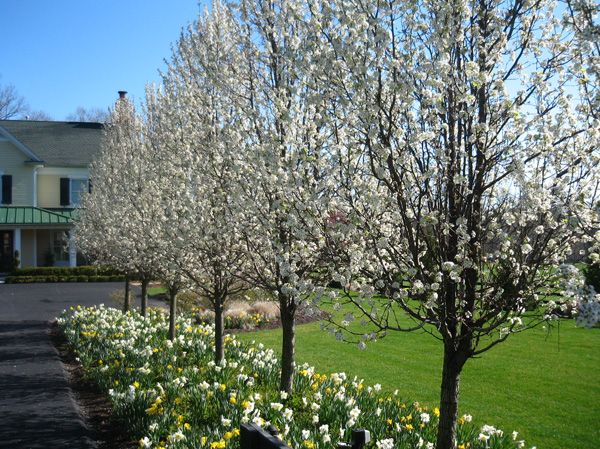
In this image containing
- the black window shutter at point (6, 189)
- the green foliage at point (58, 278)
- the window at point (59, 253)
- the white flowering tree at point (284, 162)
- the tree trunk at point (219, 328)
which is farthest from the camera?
the window at point (59, 253)

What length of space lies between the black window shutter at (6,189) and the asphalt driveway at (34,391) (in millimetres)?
14876

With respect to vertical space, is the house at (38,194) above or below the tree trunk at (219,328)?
above

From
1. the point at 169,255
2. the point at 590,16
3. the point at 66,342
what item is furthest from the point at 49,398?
the point at 590,16

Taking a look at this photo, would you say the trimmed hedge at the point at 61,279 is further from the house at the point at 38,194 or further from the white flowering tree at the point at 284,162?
the white flowering tree at the point at 284,162

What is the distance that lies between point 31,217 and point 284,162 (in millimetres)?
27374

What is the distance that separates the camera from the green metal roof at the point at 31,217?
27.1 metres

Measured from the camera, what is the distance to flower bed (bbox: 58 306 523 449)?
4941 millimetres

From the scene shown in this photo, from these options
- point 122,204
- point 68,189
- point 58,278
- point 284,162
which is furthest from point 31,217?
point 284,162

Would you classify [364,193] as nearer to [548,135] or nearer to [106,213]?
[548,135]

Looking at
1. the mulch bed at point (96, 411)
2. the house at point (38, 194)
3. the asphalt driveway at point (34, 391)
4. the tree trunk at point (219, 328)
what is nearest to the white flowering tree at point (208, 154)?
the tree trunk at point (219, 328)

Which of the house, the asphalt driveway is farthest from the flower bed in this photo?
the house

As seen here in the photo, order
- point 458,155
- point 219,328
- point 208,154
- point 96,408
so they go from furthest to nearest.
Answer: point 219,328, point 96,408, point 208,154, point 458,155

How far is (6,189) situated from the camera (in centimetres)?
2875

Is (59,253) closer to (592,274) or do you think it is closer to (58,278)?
(58,278)
